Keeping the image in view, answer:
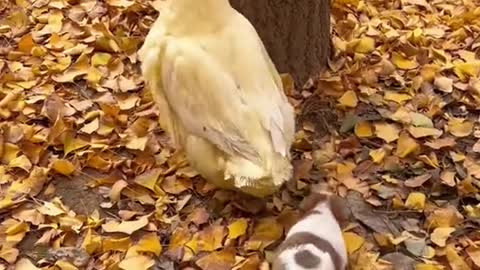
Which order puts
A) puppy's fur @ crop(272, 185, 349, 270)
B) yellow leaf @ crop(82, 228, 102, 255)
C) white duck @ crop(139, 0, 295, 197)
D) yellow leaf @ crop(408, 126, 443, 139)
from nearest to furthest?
puppy's fur @ crop(272, 185, 349, 270) → white duck @ crop(139, 0, 295, 197) → yellow leaf @ crop(82, 228, 102, 255) → yellow leaf @ crop(408, 126, 443, 139)

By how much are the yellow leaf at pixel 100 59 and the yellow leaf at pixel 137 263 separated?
977mm

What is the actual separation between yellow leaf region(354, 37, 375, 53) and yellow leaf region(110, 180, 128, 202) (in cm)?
105

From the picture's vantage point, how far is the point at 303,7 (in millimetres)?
2926

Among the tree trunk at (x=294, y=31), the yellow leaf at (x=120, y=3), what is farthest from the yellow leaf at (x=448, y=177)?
the yellow leaf at (x=120, y=3)

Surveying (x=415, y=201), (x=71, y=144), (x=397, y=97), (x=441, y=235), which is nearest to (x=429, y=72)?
(x=397, y=97)

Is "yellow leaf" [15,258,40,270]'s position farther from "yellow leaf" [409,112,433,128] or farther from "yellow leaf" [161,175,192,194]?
"yellow leaf" [409,112,433,128]

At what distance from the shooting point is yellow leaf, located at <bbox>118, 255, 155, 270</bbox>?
2.40m

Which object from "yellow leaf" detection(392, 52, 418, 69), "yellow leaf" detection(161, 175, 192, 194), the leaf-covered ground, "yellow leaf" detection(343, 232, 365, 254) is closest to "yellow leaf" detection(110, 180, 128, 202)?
the leaf-covered ground

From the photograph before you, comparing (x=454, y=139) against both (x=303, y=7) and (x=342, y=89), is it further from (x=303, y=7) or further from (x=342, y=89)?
(x=303, y=7)

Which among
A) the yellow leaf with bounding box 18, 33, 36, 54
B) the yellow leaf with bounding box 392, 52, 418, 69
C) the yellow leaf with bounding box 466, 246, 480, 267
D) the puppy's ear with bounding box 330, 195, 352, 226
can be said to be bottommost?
the yellow leaf with bounding box 18, 33, 36, 54

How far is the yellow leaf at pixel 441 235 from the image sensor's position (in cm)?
247

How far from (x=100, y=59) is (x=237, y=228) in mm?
1016

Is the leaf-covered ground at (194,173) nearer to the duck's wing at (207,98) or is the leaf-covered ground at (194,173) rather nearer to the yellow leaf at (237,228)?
the yellow leaf at (237,228)

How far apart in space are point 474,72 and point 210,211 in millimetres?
1145
